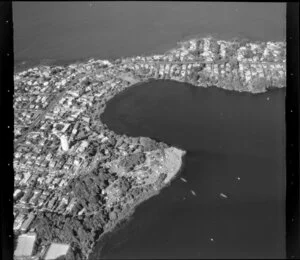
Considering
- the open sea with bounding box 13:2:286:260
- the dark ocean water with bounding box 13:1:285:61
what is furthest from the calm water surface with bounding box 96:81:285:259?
the dark ocean water with bounding box 13:1:285:61

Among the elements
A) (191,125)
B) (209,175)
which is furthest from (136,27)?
(209,175)

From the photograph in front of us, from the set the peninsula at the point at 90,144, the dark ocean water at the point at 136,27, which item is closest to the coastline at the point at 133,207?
the peninsula at the point at 90,144

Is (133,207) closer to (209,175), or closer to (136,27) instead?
(209,175)

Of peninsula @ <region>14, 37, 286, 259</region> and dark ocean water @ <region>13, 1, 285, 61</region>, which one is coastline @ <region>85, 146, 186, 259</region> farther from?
dark ocean water @ <region>13, 1, 285, 61</region>

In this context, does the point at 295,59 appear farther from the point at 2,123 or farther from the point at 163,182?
the point at 163,182

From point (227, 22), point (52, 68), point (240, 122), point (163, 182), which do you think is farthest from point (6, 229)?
point (227, 22)

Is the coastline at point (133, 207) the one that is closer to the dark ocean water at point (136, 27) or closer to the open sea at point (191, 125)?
the open sea at point (191, 125)
